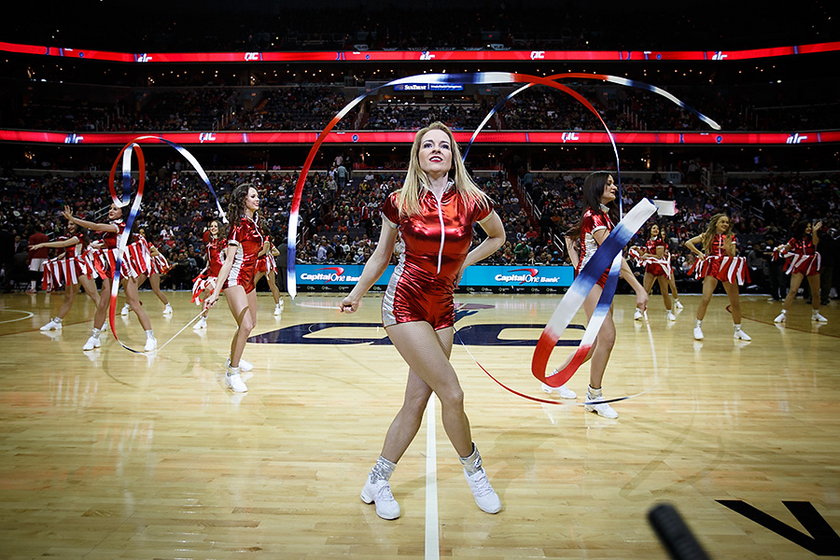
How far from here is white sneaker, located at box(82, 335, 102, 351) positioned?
874 centimetres

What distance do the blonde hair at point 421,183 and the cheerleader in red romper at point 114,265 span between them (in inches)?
256

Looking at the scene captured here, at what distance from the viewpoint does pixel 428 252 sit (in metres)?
3.27

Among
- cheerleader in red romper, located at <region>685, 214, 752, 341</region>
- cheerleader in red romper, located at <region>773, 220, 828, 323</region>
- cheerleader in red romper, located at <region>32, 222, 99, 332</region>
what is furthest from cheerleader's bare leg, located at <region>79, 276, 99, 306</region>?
cheerleader in red romper, located at <region>773, 220, 828, 323</region>

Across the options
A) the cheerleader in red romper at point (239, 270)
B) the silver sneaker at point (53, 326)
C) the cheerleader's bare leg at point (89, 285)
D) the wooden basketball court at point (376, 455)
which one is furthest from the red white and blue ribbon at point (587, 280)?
the silver sneaker at point (53, 326)

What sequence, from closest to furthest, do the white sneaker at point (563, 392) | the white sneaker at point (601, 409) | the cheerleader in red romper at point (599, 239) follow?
the cheerleader in red romper at point (599, 239)
the white sneaker at point (601, 409)
the white sneaker at point (563, 392)

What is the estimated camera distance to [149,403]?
5820 millimetres

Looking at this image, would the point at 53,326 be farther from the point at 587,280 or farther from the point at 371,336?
the point at 587,280

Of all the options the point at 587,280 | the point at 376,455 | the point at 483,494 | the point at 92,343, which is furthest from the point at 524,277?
the point at 483,494

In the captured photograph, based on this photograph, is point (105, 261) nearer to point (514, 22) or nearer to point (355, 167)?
point (355, 167)

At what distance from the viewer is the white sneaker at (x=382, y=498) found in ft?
10.7

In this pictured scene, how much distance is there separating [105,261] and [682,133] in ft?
101

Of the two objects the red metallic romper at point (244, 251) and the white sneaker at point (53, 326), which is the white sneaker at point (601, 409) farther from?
the white sneaker at point (53, 326)

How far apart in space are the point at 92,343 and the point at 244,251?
13.2ft

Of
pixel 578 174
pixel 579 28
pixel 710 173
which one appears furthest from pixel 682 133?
pixel 579 28
